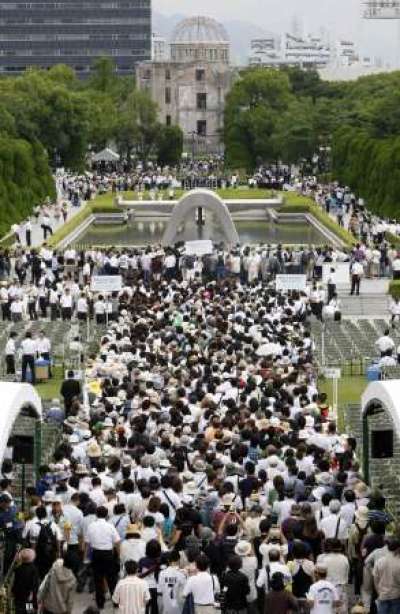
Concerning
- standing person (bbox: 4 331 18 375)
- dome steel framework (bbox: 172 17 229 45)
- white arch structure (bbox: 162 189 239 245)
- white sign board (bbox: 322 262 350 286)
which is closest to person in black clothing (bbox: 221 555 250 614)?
standing person (bbox: 4 331 18 375)

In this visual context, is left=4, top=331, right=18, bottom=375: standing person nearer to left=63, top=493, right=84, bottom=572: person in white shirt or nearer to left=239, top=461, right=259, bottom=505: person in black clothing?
left=239, top=461, right=259, bottom=505: person in black clothing

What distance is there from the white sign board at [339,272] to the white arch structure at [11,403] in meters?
24.9

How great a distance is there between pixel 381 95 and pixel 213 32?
81.3 meters

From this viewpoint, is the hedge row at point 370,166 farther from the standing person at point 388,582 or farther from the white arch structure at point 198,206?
the standing person at point 388,582

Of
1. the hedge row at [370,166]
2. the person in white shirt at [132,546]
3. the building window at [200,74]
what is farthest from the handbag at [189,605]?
the building window at [200,74]

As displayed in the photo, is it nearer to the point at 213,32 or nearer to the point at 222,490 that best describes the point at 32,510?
the point at 222,490

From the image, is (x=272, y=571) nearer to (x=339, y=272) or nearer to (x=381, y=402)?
(x=381, y=402)

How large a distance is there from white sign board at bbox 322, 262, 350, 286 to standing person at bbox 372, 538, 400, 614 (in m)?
28.7

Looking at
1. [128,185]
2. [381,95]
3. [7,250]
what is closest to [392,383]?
[7,250]

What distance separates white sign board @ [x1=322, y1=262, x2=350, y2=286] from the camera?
45719 mm

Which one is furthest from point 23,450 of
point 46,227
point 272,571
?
point 46,227

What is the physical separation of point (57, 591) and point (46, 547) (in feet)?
4.52

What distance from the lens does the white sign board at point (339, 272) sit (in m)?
45.7

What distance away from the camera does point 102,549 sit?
58.4 ft
